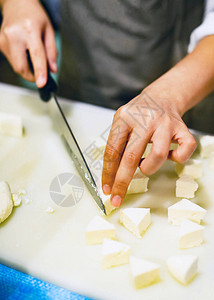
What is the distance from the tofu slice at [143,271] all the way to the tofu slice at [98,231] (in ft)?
0.33

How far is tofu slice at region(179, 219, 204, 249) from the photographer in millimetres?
950

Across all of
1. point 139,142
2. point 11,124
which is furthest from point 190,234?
point 11,124

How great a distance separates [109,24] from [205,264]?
100cm

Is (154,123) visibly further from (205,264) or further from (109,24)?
(109,24)

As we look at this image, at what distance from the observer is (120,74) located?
1544 millimetres

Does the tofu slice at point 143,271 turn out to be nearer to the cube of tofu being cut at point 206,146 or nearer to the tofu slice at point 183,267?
the tofu slice at point 183,267

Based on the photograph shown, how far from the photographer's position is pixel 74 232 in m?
1.03

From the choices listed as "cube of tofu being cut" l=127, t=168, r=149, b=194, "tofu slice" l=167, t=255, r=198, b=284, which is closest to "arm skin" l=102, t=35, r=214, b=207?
"cube of tofu being cut" l=127, t=168, r=149, b=194

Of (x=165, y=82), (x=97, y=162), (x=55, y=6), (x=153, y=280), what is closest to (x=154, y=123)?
(x=165, y=82)

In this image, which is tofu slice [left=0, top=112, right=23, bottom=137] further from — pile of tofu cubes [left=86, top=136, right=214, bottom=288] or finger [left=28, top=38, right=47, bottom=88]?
pile of tofu cubes [left=86, top=136, right=214, bottom=288]

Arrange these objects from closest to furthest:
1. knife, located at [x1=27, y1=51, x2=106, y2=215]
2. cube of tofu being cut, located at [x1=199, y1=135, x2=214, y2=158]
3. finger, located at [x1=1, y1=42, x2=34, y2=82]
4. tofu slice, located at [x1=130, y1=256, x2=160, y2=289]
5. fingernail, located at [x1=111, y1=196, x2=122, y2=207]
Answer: tofu slice, located at [x1=130, y1=256, x2=160, y2=289] → fingernail, located at [x1=111, y1=196, x2=122, y2=207] → knife, located at [x1=27, y1=51, x2=106, y2=215] → cube of tofu being cut, located at [x1=199, y1=135, x2=214, y2=158] → finger, located at [x1=1, y1=42, x2=34, y2=82]

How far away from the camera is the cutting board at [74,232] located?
911mm

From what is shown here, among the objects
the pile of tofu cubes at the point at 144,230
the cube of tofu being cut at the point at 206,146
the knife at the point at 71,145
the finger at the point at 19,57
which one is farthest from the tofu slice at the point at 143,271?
the finger at the point at 19,57

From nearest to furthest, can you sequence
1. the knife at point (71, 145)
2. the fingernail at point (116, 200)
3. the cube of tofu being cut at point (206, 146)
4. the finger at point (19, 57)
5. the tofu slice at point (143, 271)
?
the tofu slice at point (143, 271), the fingernail at point (116, 200), the knife at point (71, 145), the cube of tofu being cut at point (206, 146), the finger at point (19, 57)
